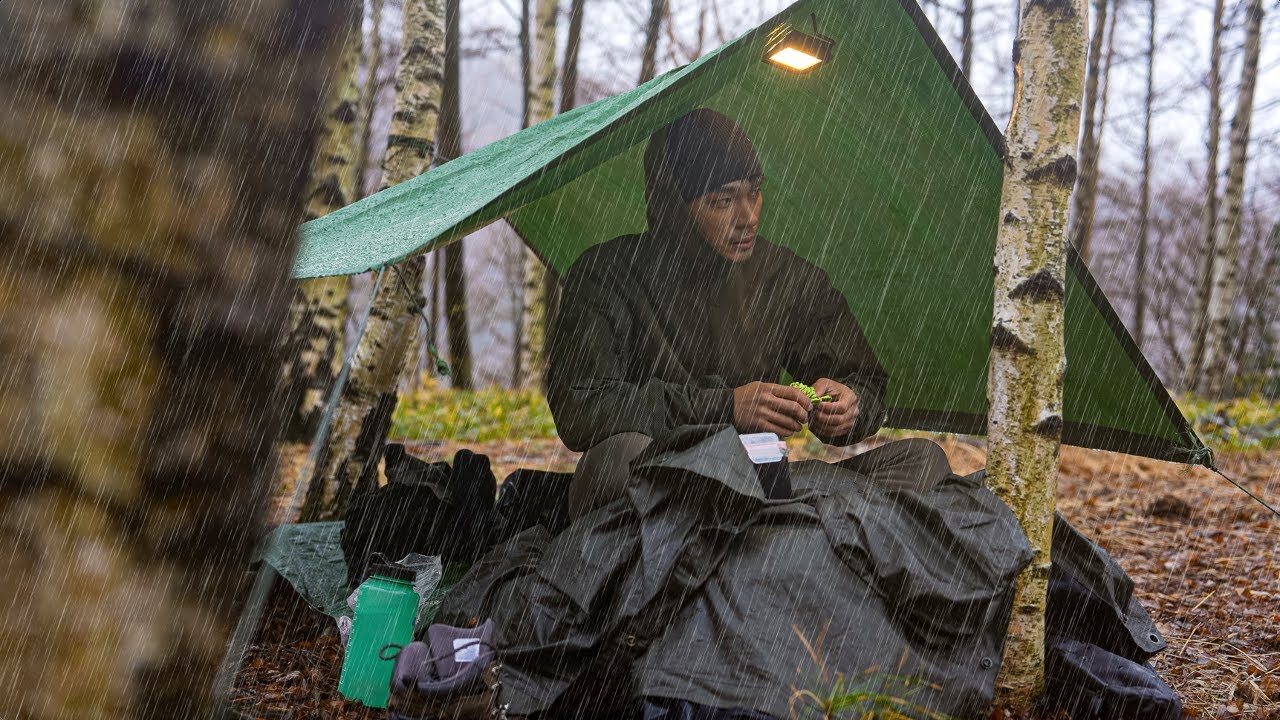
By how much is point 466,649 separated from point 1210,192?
474 inches

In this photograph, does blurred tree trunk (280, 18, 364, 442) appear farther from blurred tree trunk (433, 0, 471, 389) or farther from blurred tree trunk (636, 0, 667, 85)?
blurred tree trunk (636, 0, 667, 85)

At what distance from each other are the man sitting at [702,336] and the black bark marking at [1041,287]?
514 mm

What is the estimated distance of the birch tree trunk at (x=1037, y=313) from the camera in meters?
2.40

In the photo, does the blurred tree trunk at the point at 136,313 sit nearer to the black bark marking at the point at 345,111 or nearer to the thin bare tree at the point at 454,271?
the black bark marking at the point at 345,111

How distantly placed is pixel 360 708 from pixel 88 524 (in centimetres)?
164

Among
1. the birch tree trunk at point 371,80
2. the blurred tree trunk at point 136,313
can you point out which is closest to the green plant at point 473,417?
the birch tree trunk at point 371,80

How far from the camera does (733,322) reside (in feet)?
9.90

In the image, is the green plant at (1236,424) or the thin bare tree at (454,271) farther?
the thin bare tree at (454,271)

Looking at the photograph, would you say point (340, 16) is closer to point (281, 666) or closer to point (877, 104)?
point (281, 666)

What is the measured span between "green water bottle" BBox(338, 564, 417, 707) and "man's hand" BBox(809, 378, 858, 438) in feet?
4.17

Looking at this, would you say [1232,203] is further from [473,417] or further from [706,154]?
[706,154]

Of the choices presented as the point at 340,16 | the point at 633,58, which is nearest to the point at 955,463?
the point at 340,16

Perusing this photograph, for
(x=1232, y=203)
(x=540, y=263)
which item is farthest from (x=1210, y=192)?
(x=540, y=263)

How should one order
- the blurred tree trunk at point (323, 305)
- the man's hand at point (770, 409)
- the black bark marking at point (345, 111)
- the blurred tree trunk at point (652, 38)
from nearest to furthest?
the man's hand at point (770, 409), the black bark marking at point (345, 111), the blurred tree trunk at point (323, 305), the blurred tree trunk at point (652, 38)
